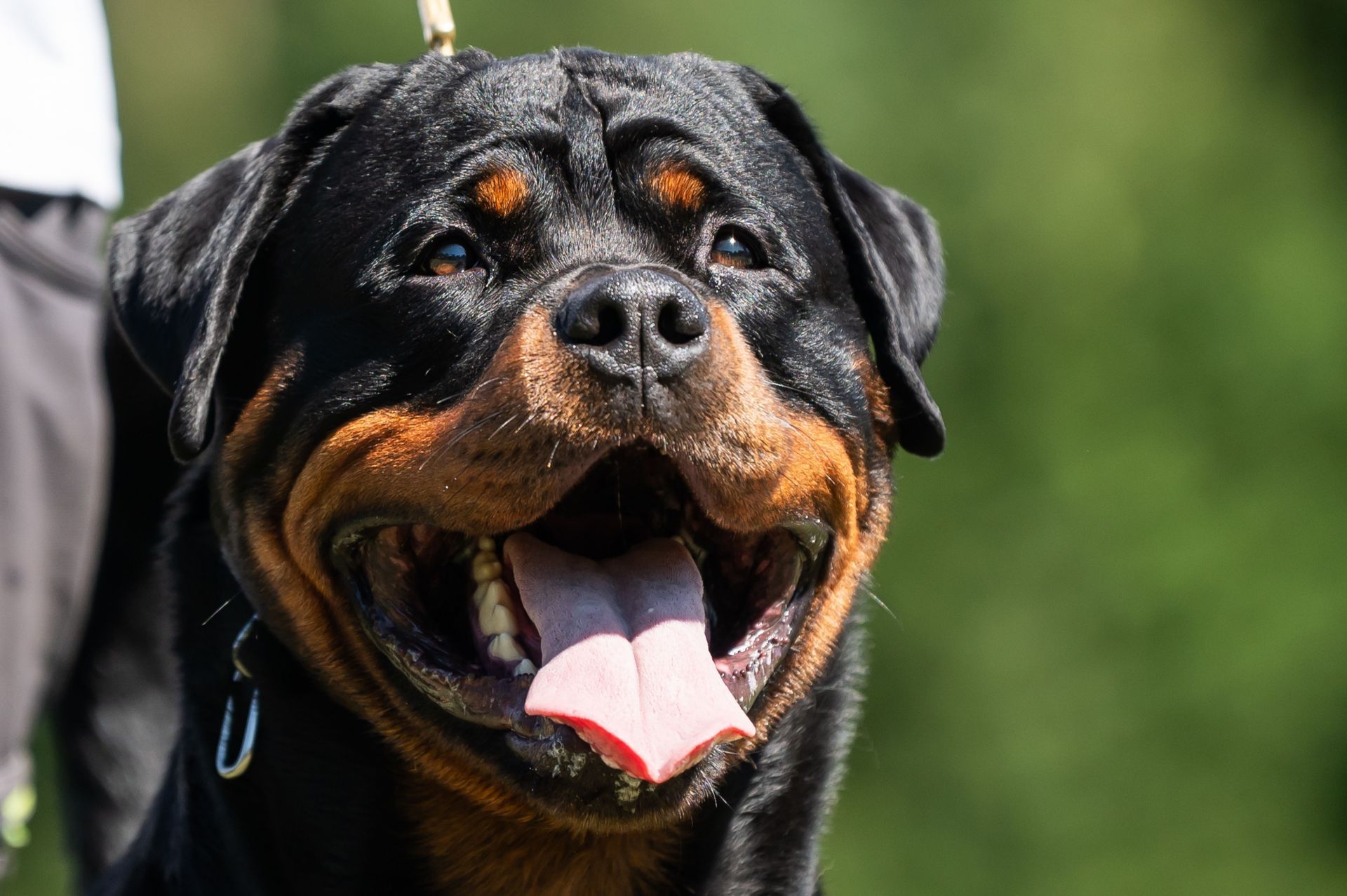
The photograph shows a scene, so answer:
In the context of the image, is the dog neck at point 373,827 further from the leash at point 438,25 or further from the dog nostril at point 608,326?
the leash at point 438,25

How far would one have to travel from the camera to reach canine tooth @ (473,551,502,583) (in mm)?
2699

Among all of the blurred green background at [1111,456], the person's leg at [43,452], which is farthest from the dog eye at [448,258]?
A: the blurred green background at [1111,456]

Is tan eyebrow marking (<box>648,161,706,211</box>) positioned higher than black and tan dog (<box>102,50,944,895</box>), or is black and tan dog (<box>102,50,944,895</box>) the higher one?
Answer: tan eyebrow marking (<box>648,161,706,211</box>)

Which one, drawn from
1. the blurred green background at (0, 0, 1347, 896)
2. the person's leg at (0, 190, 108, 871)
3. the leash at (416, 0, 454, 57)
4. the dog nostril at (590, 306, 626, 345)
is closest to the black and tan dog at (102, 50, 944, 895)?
the dog nostril at (590, 306, 626, 345)

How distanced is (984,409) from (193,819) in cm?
558

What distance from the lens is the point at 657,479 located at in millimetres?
2744

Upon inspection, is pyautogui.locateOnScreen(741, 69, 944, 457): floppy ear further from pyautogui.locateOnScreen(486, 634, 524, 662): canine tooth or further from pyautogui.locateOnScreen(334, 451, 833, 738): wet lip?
pyautogui.locateOnScreen(486, 634, 524, 662): canine tooth

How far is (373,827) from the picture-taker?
9.17 ft

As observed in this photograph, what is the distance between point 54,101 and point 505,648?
5.77 feet

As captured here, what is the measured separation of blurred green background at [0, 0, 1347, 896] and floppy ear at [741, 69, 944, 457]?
416 cm

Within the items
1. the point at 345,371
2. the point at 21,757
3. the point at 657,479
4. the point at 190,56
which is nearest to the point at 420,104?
the point at 345,371

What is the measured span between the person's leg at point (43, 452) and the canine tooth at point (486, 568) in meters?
1.27

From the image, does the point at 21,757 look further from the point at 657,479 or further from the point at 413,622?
the point at 657,479

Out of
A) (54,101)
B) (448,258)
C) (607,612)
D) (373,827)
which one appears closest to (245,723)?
(373,827)
